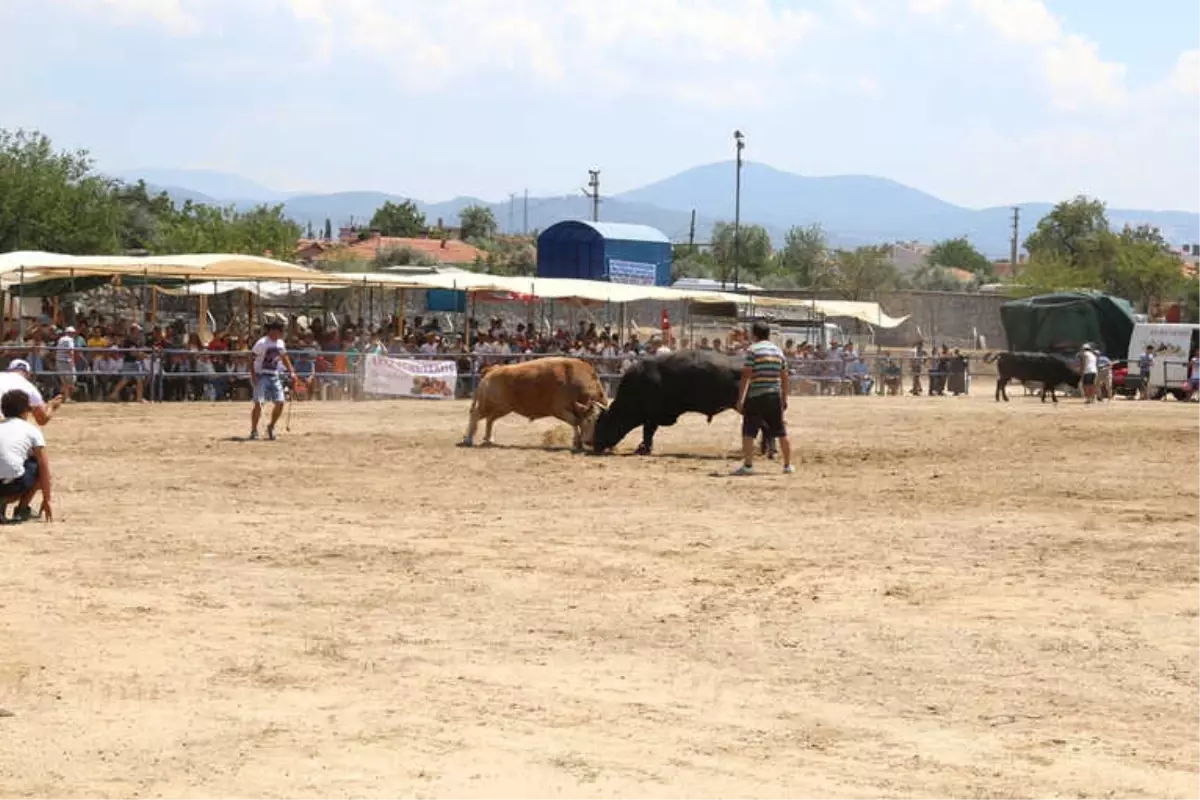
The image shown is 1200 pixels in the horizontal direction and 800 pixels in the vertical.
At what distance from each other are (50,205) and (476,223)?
60.8m

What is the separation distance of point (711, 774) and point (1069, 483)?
41.2 ft

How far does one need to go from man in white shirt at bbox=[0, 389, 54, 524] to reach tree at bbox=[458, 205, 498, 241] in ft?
344

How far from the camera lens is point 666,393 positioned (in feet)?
71.2

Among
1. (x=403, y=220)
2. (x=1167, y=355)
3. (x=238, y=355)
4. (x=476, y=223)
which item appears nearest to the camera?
(x=238, y=355)

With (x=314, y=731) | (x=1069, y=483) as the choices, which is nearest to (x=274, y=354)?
(x=1069, y=483)

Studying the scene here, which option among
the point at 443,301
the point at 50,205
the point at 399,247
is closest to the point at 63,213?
the point at 50,205

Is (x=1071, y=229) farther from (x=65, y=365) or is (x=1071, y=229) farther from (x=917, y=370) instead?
(x=65, y=365)

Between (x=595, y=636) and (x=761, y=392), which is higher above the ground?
(x=761, y=392)

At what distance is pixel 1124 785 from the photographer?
22.7 ft

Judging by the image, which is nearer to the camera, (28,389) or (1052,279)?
(28,389)

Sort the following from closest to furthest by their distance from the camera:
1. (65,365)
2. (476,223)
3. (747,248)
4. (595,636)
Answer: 1. (595,636)
2. (65,365)
3. (747,248)
4. (476,223)

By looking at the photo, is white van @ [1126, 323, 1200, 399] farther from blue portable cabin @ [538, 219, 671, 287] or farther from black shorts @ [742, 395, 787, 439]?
black shorts @ [742, 395, 787, 439]

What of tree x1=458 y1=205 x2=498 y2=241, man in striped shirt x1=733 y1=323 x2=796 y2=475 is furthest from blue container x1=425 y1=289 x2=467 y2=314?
tree x1=458 y1=205 x2=498 y2=241

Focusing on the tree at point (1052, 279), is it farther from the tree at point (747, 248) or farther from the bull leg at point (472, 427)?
the bull leg at point (472, 427)
